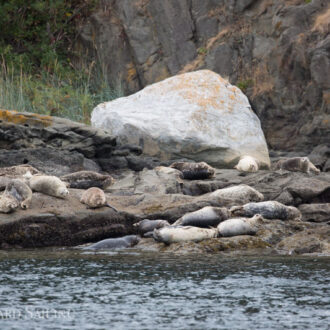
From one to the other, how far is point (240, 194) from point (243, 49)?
387 inches

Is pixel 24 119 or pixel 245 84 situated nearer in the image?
pixel 24 119

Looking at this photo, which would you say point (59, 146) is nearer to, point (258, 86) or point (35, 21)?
point (258, 86)

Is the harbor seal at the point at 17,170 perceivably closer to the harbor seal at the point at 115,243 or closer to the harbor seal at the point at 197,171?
the harbor seal at the point at 197,171

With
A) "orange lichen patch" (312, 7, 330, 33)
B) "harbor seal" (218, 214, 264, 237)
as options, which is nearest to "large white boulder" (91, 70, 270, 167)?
"orange lichen patch" (312, 7, 330, 33)

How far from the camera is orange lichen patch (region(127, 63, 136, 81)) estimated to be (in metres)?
Result: 21.3

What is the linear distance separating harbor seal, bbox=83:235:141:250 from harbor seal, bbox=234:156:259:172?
4.87 metres

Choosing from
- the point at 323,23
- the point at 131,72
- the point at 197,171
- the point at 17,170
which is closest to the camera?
the point at 17,170

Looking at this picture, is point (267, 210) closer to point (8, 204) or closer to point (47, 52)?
point (8, 204)

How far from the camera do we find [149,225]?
29.5ft

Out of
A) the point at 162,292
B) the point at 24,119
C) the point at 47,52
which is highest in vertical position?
the point at 47,52

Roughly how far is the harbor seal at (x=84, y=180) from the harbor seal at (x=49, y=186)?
1.33 metres

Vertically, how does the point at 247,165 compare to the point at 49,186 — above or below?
above

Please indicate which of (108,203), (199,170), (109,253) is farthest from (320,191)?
(109,253)

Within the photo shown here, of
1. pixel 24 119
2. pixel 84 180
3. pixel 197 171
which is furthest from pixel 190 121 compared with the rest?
pixel 84 180
